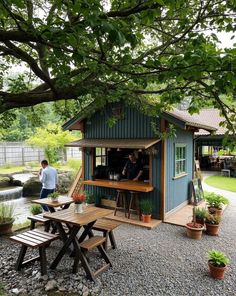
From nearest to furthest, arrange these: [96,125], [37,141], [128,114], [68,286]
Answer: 1. [68,286]
2. [128,114]
3. [96,125]
4. [37,141]

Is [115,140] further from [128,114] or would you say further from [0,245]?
[0,245]

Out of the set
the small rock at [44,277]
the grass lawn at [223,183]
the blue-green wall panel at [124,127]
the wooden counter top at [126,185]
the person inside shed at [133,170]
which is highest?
the blue-green wall panel at [124,127]

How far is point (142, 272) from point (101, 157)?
5451 millimetres

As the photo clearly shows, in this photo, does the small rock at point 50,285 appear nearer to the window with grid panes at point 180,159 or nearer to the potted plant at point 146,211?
the potted plant at point 146,211

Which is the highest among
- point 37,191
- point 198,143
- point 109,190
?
point 198,143

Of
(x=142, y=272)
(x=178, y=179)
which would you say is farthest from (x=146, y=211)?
(x=142, y=272)

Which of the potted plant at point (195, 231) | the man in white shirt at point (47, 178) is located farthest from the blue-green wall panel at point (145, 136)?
the man in white shirt at point (47, 178)

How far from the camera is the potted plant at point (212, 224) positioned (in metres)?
6.49

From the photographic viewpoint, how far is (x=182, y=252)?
5441 mm

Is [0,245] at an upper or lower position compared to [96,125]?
lower

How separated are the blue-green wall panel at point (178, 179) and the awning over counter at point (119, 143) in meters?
0.86

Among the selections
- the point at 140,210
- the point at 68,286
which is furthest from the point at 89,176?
the point at 68,286

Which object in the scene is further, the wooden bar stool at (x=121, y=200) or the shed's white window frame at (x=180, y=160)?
the shed's white window frame at (x=180, y=160)

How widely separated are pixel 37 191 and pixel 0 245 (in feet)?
25.3
